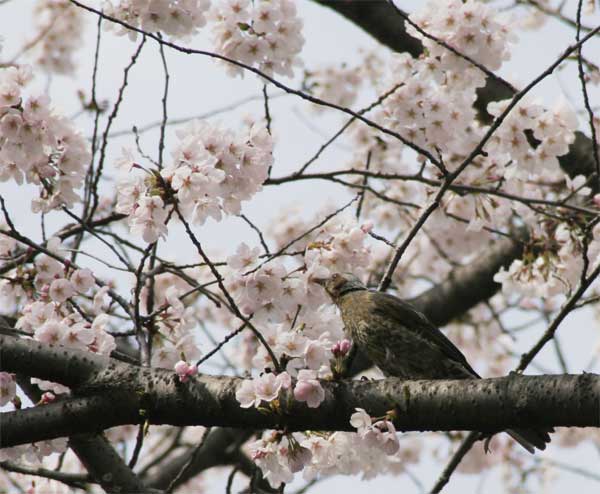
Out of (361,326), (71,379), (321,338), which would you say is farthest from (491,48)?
(71,379)

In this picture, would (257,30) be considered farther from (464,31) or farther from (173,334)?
(173,334)

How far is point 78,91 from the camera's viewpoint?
5.12 meters

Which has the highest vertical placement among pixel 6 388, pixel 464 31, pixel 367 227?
pixel 464 31

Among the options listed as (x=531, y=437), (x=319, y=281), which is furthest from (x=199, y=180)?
(x=531, y=437)

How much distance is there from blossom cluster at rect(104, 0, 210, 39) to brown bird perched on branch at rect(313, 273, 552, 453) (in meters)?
1.38

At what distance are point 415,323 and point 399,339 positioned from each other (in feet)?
0.46

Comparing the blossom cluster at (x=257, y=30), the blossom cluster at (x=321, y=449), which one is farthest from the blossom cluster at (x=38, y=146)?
the blossom cluster at (x=321, y=449)

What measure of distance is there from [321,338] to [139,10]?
71.2 inches

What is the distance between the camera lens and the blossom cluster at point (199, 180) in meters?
3.11

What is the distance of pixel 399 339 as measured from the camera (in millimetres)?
4086

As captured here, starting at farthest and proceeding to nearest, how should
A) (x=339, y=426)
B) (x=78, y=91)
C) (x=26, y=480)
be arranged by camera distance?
(x=26, y=480) → (x=78, y=91) → (x=339, y=426)

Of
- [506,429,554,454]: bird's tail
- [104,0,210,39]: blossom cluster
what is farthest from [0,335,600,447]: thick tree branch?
[104,0,210,39]: blossom cluster

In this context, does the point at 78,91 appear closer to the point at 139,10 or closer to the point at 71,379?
the point at 139,10

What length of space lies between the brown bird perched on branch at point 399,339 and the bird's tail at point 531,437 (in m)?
0.77
